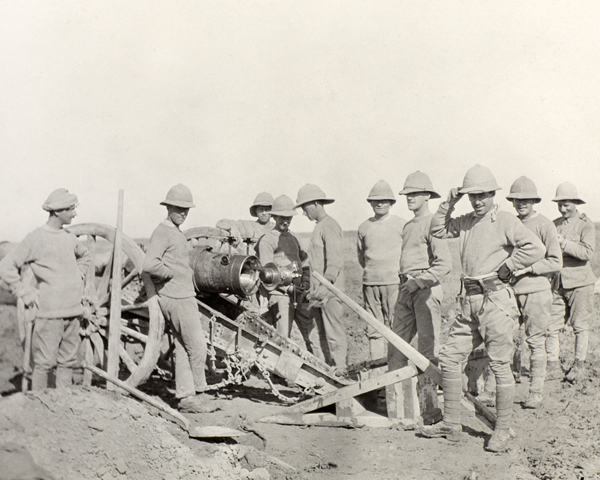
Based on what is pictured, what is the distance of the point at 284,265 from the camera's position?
6.72 meters

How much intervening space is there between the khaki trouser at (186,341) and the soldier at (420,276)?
1784 millimetres

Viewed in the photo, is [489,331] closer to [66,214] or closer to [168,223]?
[168,223]

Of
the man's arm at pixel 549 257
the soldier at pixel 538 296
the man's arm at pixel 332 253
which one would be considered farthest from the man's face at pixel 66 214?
the man's arm at pixel 549 257

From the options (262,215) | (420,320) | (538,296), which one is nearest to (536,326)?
(538,296)

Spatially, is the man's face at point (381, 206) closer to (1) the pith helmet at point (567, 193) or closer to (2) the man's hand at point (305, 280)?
(2) the man's hand at point (305, 280)

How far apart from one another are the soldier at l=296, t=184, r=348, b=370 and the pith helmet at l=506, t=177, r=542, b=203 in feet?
6.21

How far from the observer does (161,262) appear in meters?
5.08

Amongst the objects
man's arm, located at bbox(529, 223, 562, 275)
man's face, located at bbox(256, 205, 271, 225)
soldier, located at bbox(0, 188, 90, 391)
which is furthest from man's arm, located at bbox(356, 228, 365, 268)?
soldier, located at bbox(0, 188, 90, 391)

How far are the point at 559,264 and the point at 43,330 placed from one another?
15.6 feet

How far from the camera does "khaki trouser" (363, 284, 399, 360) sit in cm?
614

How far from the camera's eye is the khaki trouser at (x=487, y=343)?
14.5 feet

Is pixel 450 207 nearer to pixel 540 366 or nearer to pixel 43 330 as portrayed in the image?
pixel 540 366

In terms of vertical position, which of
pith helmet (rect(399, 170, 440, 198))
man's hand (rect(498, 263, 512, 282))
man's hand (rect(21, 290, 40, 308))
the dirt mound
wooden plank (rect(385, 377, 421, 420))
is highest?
pith helmet (rect(399, 170, 440, 198))

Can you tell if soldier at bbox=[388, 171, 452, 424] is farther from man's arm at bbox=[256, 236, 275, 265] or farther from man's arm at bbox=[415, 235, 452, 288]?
man's arm at bbox=[256, 236, 275, 265]
